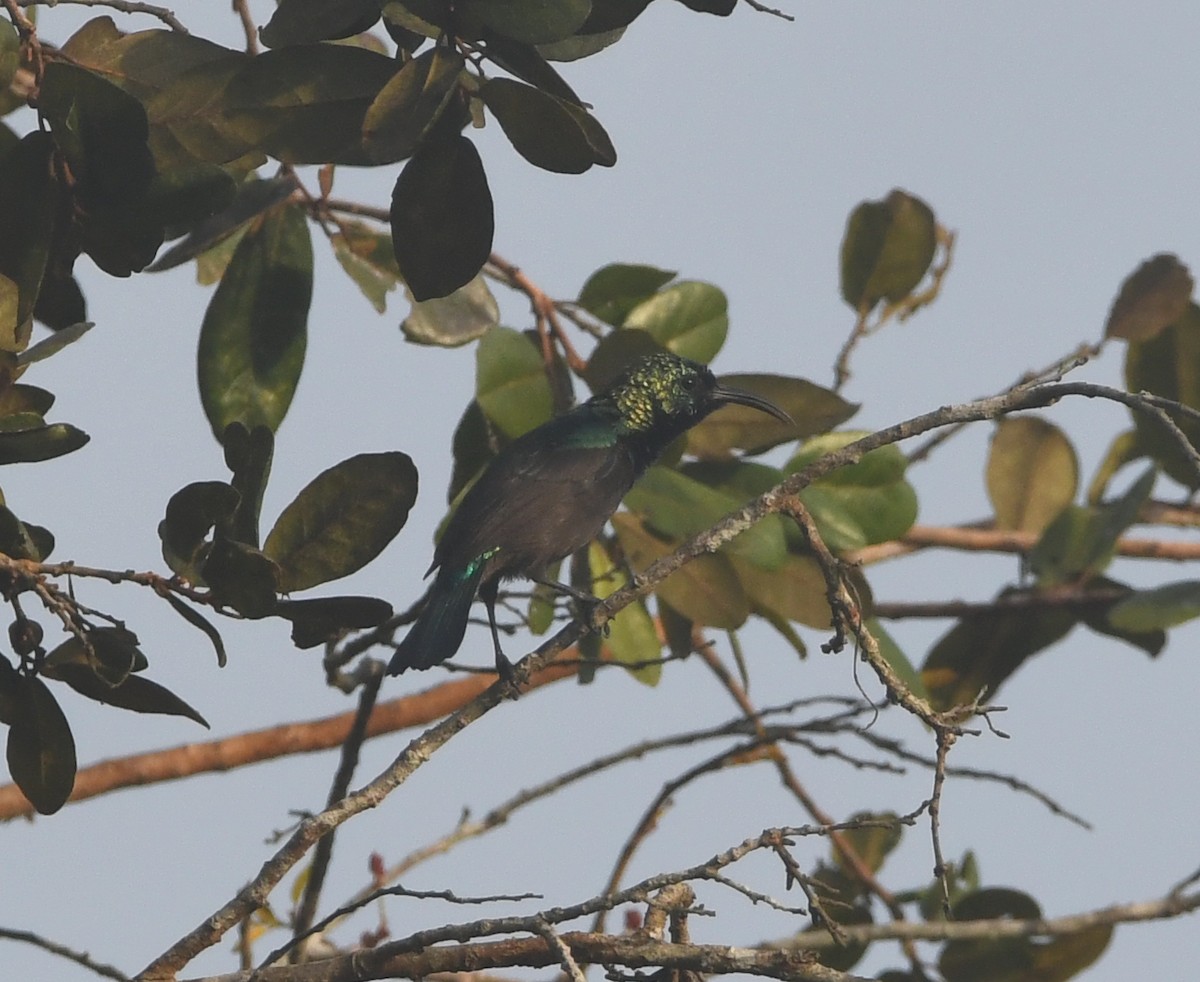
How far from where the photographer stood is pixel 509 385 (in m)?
5.00

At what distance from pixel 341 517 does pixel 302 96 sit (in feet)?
2.87

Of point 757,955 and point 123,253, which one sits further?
point 123,253

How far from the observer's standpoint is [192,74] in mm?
3557

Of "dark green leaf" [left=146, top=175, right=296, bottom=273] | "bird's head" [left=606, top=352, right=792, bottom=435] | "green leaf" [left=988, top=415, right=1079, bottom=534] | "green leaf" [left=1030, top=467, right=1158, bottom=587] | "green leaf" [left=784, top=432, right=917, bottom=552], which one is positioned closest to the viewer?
"dark green leaf" [left=146, top=175, right=296, bottom=273]

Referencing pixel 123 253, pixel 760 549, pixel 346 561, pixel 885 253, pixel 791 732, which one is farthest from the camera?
pixel 885 253

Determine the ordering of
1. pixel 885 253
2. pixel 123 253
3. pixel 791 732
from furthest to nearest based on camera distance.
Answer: pixel 885 253 < pixel 791 732 < pixel 123 253

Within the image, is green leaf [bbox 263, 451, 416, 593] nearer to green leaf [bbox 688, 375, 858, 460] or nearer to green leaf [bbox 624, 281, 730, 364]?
green leaf [bbox 688, 375, 858, 460]

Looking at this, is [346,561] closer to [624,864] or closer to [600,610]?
[600,610]

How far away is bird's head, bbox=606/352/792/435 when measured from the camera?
580cm

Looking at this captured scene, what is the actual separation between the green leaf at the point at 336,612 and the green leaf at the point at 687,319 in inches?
91.1

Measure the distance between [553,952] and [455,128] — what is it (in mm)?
1623

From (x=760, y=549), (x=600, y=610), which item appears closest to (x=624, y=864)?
(x=760, y=549)

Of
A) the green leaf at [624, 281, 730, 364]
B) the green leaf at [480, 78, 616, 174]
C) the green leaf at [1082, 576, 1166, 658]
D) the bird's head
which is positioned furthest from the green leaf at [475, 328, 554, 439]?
the green leaf at [1082, 576, 1166, 658]

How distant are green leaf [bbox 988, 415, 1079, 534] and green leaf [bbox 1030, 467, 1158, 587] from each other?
0.45 metres
